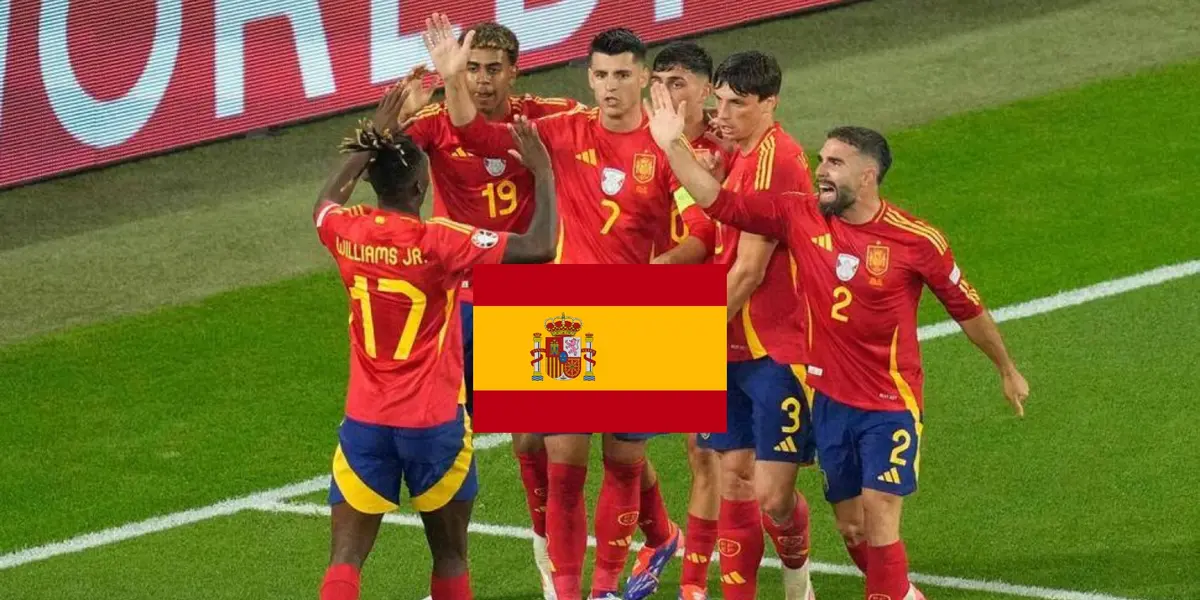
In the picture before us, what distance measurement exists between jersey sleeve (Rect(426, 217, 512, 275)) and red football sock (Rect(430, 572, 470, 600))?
1.24 meters

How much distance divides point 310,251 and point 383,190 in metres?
6.94

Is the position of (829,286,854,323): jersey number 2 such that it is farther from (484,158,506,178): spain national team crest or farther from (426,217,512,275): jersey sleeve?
(484,158,506,178): spain national team crest

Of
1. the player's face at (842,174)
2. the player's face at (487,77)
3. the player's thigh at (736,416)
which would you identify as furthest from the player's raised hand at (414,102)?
the player's face at (842,174)

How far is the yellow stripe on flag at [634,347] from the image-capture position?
9273mm

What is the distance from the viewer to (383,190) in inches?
344

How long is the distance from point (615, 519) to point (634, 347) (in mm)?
1133

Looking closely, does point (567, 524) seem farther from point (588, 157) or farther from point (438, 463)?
point (588, 157)

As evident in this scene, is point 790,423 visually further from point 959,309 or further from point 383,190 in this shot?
point 383,190

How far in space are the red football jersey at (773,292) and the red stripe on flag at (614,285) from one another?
0.19 m

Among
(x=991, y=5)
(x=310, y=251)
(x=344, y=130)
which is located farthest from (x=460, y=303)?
(x=991, y=5)

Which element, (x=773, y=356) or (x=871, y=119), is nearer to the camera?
(x=773, y=356)

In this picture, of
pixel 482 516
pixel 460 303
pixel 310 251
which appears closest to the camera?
pixel 460 303

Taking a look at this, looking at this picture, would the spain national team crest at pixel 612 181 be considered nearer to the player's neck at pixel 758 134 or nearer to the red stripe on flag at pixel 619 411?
the player's neck at pixel 758 134
